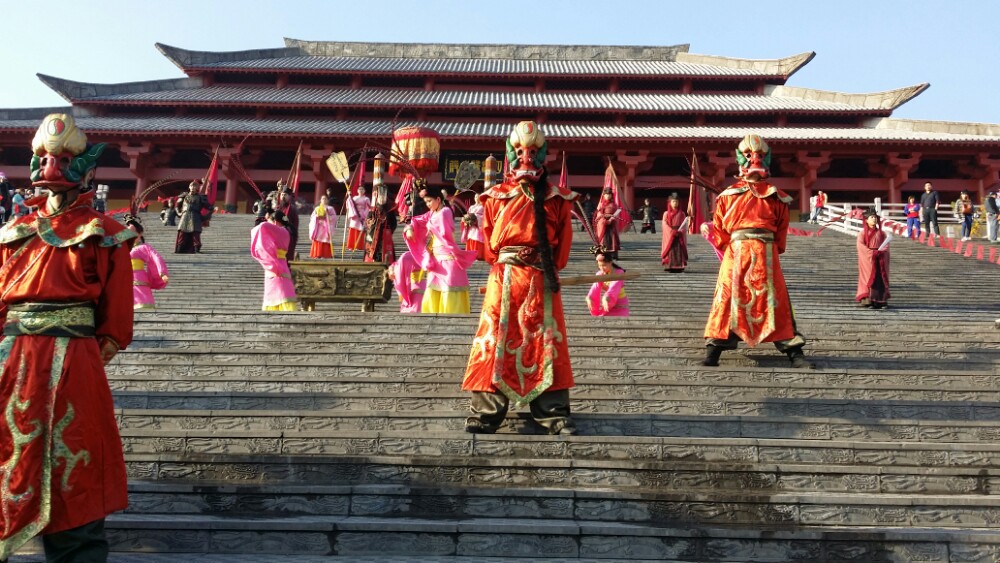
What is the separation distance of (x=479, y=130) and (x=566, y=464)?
23.1m

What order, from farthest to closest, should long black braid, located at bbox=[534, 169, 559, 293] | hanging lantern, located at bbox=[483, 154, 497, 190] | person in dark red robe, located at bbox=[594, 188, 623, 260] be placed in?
hanging lantern, located at bbox=[483, 154, 497, 190], person in dark red robe, located at bbox=[594, 188, 623, 260], long black braid, located at bbox=[534, 169, 559, 293]

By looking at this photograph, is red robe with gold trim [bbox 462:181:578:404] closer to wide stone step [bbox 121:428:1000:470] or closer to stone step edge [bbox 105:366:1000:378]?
wide stone step [bbox 121:428:1000:470]

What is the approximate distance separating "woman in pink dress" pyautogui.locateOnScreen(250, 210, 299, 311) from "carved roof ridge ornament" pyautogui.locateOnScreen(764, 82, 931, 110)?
24.2 meters

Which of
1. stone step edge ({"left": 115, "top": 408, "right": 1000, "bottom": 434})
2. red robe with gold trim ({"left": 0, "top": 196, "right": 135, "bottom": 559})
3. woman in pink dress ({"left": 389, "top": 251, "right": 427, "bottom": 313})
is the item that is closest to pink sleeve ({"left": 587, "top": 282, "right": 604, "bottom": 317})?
woman in pink dress ({"left": 389, "top": 251, "right": 427, "bottom": 313})

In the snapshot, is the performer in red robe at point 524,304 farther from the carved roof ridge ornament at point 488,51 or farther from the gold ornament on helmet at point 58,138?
the carved roof ridge ornament at point 488,51

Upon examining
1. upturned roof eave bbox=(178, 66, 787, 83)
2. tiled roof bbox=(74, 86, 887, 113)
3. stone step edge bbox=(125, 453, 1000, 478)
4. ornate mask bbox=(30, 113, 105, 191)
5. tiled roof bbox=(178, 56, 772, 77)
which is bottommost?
stone step edge bbox=(125, 453, 1000, 478)

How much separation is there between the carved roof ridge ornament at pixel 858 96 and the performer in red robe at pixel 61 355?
2878cm

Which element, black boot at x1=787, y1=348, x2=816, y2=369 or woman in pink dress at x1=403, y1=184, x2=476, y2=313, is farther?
woman in pink dress at x1=403, y1=184, x2=476, y2=313

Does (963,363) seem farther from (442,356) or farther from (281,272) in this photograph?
(281,272)

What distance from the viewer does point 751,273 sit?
22.4ft

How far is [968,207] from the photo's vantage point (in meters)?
19.0

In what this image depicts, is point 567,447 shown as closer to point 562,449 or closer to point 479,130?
point 562,449

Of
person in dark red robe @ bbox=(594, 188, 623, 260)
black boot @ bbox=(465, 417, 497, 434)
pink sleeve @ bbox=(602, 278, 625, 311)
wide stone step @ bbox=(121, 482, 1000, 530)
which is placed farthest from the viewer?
person in dark red robe @ bbox=(594, 188, 623, 260)

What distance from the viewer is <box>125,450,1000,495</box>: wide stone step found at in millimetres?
4797
